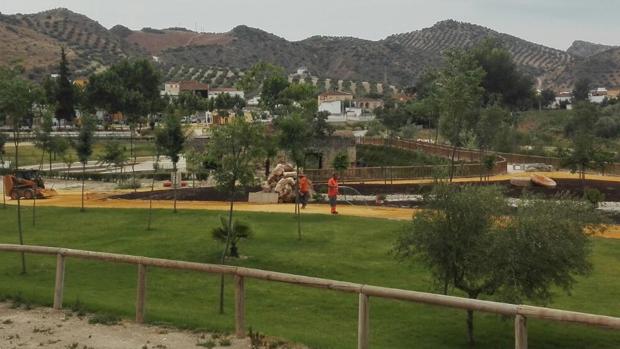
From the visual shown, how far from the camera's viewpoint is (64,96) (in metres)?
114

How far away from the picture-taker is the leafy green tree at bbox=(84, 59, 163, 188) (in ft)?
367

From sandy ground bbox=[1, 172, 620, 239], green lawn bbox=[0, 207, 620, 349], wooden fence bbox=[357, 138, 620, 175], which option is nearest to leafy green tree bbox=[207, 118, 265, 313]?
green lawn bbox=[0, 207, 620, 349]

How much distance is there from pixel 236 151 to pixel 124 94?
9672cm

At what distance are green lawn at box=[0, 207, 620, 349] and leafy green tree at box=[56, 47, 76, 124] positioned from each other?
86.9 meters

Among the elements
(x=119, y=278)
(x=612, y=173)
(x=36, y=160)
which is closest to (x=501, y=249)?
(x=119, y=278)

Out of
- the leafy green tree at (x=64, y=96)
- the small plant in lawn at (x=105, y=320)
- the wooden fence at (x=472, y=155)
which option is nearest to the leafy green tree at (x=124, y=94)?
the leafy green tree at (x=64, y=96)

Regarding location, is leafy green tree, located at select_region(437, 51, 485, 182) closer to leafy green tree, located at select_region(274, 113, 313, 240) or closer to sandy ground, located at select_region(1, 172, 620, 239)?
sandy ground, located at select_region(1, 172, 620, 239)

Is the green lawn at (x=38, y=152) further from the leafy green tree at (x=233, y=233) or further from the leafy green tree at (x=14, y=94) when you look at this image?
the leafy green tree at (x=233, y=233)

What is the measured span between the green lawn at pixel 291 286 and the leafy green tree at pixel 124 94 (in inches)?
3241

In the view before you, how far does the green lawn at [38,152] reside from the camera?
79.8m

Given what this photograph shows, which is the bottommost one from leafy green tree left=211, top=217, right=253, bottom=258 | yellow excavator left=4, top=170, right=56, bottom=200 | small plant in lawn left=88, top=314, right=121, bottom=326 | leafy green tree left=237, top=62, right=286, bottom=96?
yellow excavator left=4, top=170, right=56, bottom=200

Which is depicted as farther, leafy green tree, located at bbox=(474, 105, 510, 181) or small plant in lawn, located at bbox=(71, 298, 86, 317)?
leafy green tree, located at bbox=(474, 105, 510, 181)

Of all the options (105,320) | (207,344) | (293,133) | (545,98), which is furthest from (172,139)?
(545,98)

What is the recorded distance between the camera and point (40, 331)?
12398 mm
